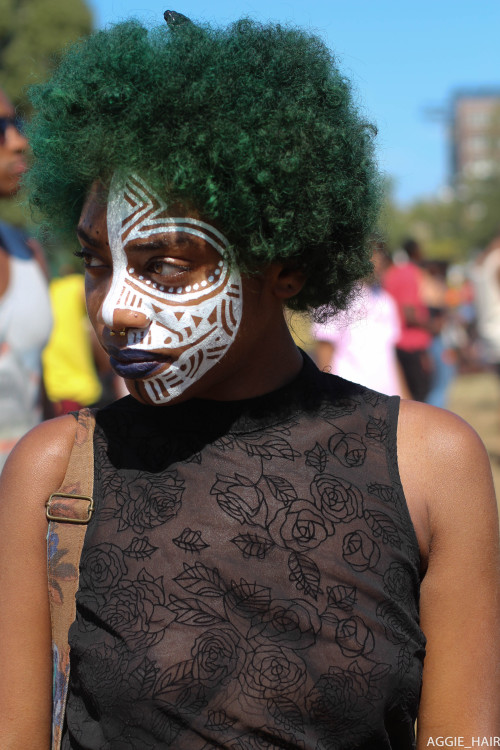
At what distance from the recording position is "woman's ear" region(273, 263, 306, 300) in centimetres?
180

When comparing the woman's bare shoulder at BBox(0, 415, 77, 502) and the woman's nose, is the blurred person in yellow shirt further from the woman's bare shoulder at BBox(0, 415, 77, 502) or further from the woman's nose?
the woman's nose

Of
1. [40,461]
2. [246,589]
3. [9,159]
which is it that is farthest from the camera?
[9,159]

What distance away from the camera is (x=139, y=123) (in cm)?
164

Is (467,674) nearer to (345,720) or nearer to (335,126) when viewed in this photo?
(345,720)

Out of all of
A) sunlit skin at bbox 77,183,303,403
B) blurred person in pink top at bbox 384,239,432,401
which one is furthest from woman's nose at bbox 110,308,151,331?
blurred person in pink top at bbox 384,239,432,401

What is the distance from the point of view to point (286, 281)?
71.3 inches

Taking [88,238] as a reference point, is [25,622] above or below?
below

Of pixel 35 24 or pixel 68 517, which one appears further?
pixel 35 24

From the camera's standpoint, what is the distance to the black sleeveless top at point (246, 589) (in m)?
1.55

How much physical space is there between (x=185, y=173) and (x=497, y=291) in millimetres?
6645

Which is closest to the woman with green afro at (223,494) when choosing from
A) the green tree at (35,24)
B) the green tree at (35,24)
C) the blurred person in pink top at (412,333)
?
the blurred person in pink top at (412,333)

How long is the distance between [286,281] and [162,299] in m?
0.27

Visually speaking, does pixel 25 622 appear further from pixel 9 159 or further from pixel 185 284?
pixel 9 159

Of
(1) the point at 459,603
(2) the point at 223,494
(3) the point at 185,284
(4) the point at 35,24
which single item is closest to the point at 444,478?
(1) the point at 459,603
